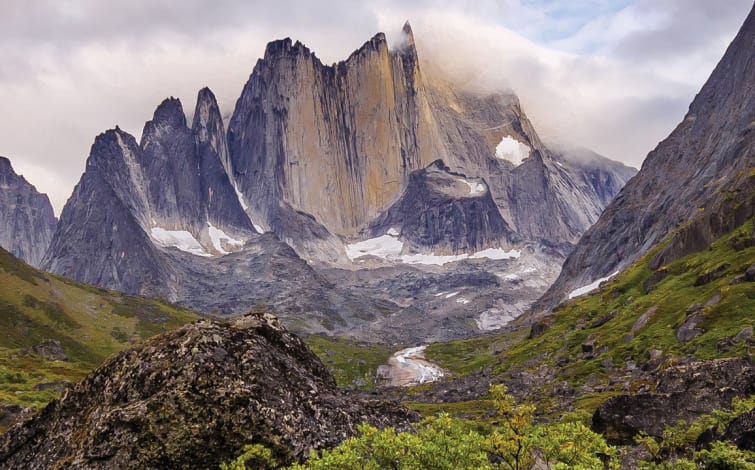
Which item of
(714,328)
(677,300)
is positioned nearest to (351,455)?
(714,328)

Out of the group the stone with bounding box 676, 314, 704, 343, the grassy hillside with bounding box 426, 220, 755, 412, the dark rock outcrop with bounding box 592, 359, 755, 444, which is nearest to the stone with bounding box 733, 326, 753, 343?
the grassy hillside with bounding box 426, 220, 755, 412

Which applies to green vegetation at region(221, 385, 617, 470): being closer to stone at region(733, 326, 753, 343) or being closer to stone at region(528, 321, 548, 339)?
stone at region(733, 326, 753, 343)

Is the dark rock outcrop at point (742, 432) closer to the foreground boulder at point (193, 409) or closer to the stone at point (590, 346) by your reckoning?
the foreground boulder at point (193, 409)

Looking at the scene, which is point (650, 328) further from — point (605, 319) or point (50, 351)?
point (50, 351)

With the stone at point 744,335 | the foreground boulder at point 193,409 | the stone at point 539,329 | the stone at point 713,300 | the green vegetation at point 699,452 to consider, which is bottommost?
the stone at point 539,329

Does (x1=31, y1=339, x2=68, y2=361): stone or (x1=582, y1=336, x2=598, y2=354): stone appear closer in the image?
(x1=582, y1=336, x2=598, y2=354): stone

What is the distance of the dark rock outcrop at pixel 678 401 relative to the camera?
3559 centimetres

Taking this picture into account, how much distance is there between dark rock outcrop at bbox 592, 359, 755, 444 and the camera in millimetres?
35594

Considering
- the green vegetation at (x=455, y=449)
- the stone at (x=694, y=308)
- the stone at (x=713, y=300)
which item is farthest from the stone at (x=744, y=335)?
the green vegetation at (x=455, y=449)

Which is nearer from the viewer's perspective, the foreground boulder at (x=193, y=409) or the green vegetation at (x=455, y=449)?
the green vegetation at (x=455, y=449)

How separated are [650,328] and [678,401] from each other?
7222 cm

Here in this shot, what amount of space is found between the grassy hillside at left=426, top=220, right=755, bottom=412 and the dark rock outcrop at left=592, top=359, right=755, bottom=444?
24.8m

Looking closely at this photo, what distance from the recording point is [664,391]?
40.2 m

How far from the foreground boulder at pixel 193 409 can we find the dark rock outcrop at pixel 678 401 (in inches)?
908
